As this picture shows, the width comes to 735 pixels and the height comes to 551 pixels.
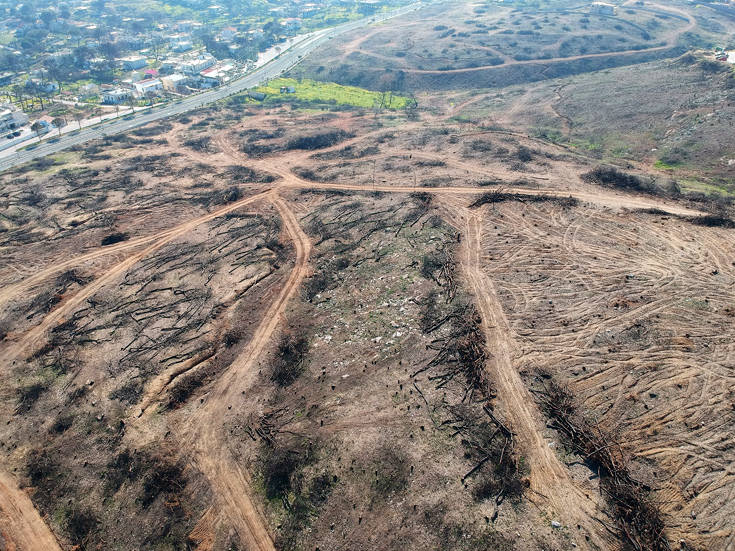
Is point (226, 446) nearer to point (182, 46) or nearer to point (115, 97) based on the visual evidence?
point (115, 97)

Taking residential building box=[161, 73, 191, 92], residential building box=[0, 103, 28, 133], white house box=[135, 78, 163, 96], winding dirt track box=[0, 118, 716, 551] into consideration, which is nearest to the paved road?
residential building box=[161, 73, 191, 92]

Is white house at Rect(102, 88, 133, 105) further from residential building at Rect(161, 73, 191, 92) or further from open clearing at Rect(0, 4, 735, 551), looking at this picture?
open clearing at Rect(0, 4, 735, 551)

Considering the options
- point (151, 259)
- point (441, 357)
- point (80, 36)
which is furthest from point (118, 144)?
point (80, 36)

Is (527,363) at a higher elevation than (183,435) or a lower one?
higher

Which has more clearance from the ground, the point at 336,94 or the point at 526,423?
the point at 526,423

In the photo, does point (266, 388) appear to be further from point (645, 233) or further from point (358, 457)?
point (645, 233)

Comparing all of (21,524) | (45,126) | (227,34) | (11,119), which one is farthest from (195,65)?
(21,524)
